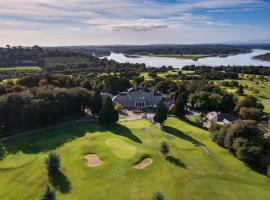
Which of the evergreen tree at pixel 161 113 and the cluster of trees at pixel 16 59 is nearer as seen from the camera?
Answer: the evergreen tree at pixel 161 113

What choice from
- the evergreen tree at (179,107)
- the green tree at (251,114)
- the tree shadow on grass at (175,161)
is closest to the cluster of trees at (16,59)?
the evergreen tree at (179,107)

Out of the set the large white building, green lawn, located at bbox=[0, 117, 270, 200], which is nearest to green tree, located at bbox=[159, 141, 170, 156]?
green lawn, located at bbox=[0, 117, 270, 200]

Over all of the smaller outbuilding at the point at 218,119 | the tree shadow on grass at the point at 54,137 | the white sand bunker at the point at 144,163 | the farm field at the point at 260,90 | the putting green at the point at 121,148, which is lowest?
the farm field at the point at 260,90

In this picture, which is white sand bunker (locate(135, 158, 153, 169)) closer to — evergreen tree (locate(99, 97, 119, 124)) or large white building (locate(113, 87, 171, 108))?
evergreen tree (locate(99, 97, 119, 124))

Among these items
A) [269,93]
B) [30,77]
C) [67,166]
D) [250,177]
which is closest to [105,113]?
[67,166]

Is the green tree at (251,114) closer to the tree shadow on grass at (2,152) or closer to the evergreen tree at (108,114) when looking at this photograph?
the evergreen tree at (108,114)

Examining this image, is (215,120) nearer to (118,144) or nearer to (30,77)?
(118,144)
